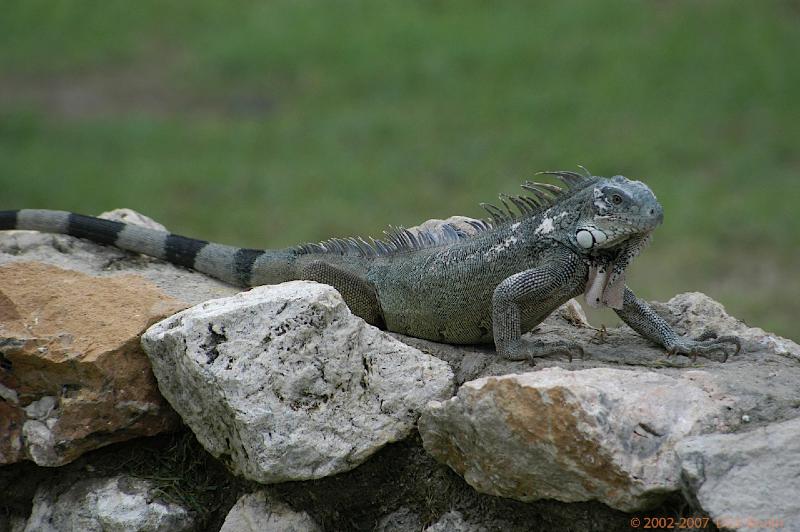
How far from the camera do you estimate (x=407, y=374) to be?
13.3 feet

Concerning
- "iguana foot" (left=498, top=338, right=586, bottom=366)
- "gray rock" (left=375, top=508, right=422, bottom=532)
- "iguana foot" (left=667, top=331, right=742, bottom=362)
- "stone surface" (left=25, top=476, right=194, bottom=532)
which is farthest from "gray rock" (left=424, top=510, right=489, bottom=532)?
"iguana foot" (left=667, top=331, right=742, bottom=362)

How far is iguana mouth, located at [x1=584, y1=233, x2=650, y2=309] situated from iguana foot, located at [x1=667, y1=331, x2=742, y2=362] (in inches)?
12.4

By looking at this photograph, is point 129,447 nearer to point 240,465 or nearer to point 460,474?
point 240,465

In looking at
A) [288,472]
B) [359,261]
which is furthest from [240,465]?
[359,261]

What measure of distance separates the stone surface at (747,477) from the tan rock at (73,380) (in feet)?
6.68

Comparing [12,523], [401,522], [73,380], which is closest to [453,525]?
[401,522]

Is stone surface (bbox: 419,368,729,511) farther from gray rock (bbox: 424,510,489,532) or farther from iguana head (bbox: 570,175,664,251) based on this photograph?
iguana head (bbox: 570,175,664,251)

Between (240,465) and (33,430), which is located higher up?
(240,465)

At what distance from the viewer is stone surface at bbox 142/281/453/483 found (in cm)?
382

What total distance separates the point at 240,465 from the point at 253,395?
331mm

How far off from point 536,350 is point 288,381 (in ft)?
3.27

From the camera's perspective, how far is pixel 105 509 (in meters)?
4.15

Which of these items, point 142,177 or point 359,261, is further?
point 142,177

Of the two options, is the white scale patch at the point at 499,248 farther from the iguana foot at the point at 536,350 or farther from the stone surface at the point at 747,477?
the stone surface at the point at 747,477
